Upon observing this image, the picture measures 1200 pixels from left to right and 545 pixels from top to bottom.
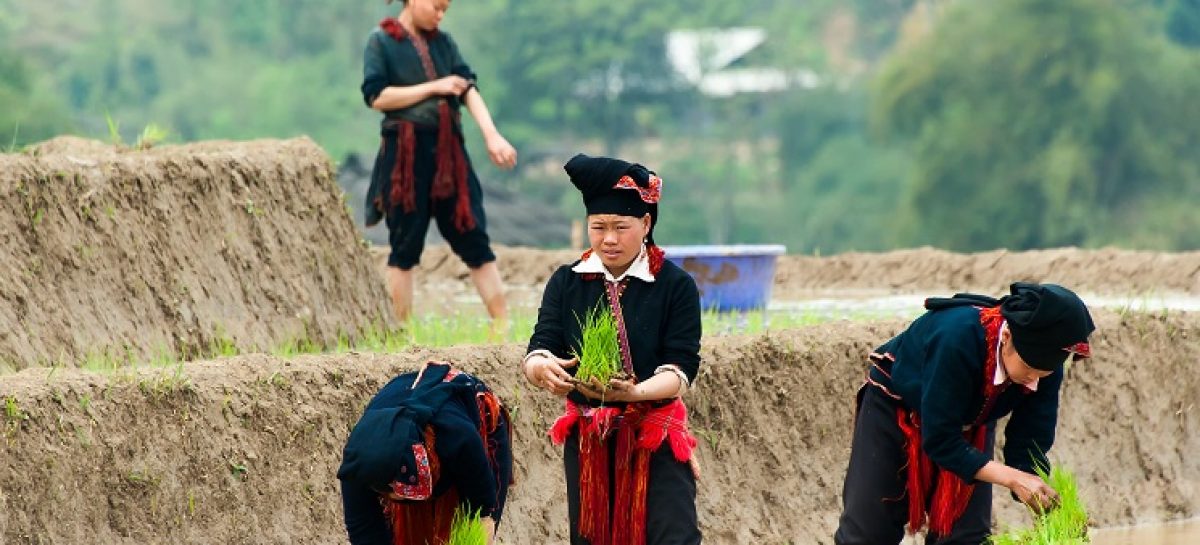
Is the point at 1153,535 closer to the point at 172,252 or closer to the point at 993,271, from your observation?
the point at 172,252

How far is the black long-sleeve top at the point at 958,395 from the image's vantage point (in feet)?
20.8

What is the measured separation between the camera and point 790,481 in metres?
9.70

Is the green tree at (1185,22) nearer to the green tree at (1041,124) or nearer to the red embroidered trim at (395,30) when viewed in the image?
the green tree at (1041,124)

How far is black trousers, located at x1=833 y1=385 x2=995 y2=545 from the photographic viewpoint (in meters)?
6.80

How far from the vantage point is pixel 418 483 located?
6.07 metres

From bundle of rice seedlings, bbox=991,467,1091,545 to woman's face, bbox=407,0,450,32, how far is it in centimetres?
443

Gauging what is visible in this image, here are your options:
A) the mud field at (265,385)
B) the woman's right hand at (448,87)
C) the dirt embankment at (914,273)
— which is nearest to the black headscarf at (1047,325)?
the mud field at (265,385)

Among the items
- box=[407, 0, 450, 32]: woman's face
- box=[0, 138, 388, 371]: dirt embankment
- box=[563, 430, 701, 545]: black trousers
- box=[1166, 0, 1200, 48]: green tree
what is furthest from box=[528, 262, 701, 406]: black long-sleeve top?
box=[1166, 0, 1200, 48]: green tree

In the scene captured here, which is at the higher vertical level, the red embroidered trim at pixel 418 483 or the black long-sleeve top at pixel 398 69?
the black long-sleeve top at pixel 398 69

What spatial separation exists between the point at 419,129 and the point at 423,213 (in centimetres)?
41

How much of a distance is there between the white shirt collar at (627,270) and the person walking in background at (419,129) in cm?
368

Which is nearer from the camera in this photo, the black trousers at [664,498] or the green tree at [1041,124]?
the black trousers at [664,498]

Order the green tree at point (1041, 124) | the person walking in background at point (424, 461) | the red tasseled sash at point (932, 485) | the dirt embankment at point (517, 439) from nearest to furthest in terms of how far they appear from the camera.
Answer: the person walking in background at point (424, 461)
the red tasseled sash at point (932, 485)
the dirt embankment at point (517, 439)
the green tree at point (1041, 124)

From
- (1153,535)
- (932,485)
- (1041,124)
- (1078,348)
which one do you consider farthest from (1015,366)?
(1041,124)
